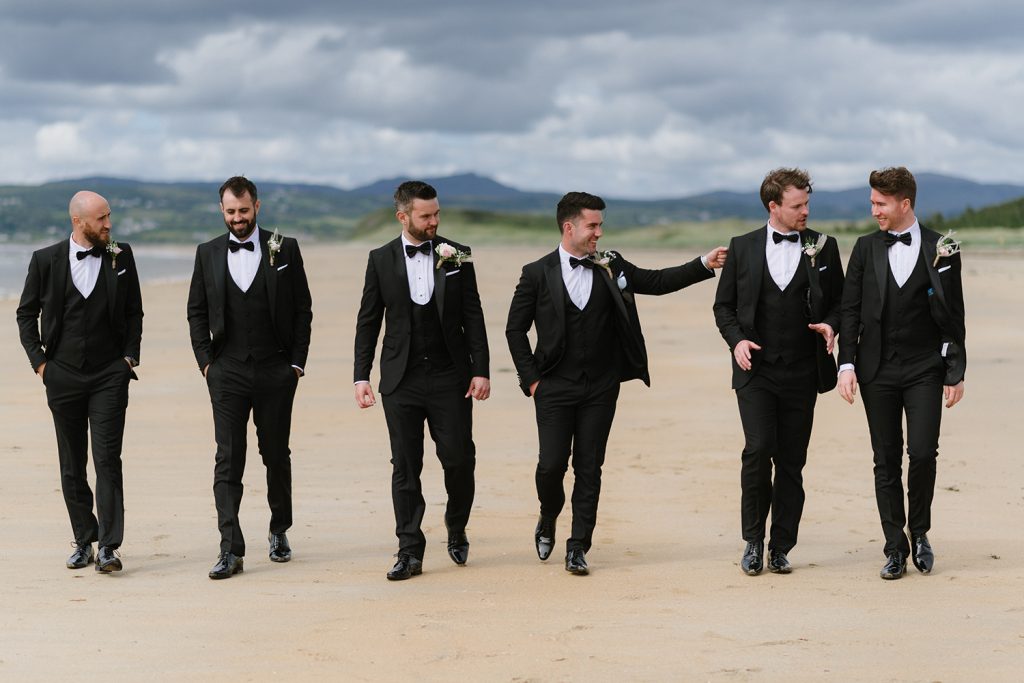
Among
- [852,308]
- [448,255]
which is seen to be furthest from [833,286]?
[448,255]

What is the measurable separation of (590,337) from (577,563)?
1.24 meters

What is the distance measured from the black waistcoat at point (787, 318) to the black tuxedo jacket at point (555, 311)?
0.39 meters

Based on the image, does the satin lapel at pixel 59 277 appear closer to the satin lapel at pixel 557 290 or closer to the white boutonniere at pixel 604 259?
the satin lapel at pixel 557 290

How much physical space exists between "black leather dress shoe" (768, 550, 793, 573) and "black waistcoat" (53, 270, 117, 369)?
382 centimetres

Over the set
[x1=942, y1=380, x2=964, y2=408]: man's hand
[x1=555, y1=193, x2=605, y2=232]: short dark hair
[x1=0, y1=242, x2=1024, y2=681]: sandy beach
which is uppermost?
[x1=555, y1=193, x2=605, y2=232]: short dark hair

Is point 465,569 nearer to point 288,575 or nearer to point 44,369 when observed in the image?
point 288,575

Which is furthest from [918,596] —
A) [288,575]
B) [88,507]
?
[88,507]

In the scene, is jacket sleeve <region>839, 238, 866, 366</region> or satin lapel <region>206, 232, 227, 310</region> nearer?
jacket sleeve <region>839, 238, 866, 366</region>

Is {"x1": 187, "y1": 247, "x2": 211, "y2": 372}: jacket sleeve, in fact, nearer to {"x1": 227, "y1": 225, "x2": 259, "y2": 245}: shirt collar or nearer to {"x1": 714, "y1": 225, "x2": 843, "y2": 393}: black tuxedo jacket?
{"x1": 227, "y1": 225, "x2": 259, "y2": 245}: shirt collar

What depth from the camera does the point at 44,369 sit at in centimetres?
777

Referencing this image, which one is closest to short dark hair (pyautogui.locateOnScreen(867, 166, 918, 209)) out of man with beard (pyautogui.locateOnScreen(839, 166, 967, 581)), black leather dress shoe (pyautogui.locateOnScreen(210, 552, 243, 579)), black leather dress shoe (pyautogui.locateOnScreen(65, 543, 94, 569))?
man with beard (pyautogui.locateOnScreen(839, 166, 967, 581))

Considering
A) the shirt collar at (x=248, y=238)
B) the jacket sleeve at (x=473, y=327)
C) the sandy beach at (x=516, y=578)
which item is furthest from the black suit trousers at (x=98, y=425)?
the jacket sleeve at (x=473, y=327)

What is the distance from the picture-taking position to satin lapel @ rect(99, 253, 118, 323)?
770cm

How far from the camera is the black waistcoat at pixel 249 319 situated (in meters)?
7.59
